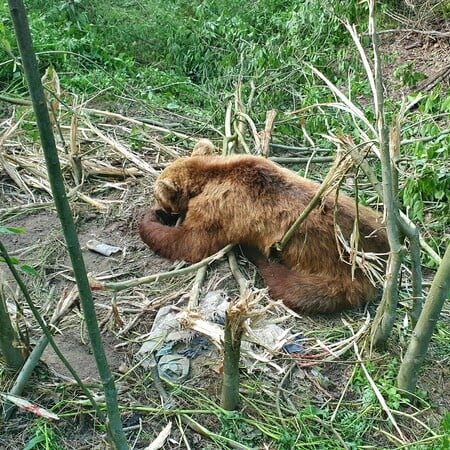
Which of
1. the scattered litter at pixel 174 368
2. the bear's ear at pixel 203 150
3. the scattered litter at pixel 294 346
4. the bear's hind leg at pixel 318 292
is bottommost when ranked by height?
the scattered litter at pixel 294 346

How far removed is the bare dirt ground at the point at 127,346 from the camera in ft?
12.4

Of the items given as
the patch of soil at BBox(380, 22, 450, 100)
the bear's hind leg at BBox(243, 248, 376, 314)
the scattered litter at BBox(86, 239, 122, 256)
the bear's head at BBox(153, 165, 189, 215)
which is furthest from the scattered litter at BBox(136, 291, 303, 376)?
the patch of soil at BBox(380, 22, 450, 100)

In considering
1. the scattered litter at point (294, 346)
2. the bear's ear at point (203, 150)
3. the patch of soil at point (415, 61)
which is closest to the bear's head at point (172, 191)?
the bear's ear at point (203, 150)

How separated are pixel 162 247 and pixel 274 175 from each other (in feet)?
3.78

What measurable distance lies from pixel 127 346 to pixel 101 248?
133 cm

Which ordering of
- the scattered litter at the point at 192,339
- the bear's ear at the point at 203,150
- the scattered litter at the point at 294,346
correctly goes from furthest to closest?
the bear's ear at the point at 203,150 < the scattered litter at the point at 294,346 < the scattered litter at the point at 192,339

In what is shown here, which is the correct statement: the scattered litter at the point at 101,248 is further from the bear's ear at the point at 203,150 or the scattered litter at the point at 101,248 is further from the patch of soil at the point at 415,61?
the patch of soil at the point at 415,61

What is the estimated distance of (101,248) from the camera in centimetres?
554

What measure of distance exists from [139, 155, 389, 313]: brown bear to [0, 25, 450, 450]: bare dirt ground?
19 cm

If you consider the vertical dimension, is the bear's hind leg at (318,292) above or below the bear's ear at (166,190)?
below

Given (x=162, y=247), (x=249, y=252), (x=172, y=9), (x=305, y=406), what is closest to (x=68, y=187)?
(x=162, y=247)

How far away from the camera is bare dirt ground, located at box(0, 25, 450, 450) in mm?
3791

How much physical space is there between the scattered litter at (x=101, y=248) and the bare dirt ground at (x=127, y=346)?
0.05 m

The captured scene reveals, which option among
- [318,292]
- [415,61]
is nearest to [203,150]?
[318,292]
